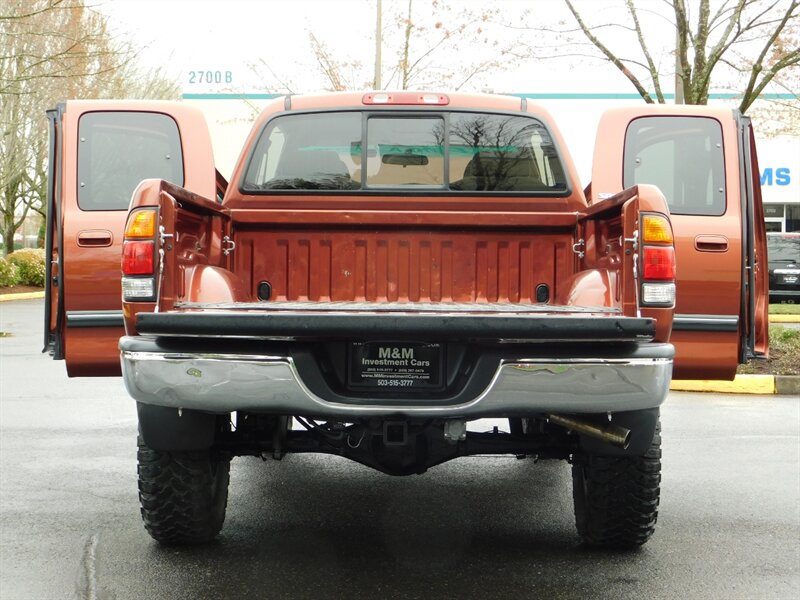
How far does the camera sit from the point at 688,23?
38.6ft

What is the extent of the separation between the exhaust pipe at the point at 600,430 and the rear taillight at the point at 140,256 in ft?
5.12

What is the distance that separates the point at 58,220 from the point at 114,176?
391 millimetres

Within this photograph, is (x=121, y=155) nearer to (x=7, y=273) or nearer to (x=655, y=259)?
(x=655, y=259)

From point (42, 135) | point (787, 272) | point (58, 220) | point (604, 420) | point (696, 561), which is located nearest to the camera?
point (604, 420)

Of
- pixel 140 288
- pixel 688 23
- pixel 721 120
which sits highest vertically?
pixel 688 23

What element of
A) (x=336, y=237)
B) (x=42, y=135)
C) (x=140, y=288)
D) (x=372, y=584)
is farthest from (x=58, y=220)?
(x=42, y=135)

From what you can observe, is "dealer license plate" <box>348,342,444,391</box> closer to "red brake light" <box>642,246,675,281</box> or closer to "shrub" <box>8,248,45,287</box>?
"red brake light" <box>642,246,675,281</box>

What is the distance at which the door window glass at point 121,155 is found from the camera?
5504 millimetres

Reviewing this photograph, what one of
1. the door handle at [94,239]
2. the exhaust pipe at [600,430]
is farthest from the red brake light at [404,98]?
the exhaust pipe at [600,430]

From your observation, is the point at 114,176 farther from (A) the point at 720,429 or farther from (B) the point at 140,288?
(A) the point at 720,429

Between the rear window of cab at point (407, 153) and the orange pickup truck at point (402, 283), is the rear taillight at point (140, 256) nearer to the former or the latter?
the orange pickup truck at point (402, 283)

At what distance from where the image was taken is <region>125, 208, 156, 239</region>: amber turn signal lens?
365 centimetres

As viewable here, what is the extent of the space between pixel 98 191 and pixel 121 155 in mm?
245

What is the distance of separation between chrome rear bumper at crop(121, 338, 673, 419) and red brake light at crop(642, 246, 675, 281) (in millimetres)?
364
